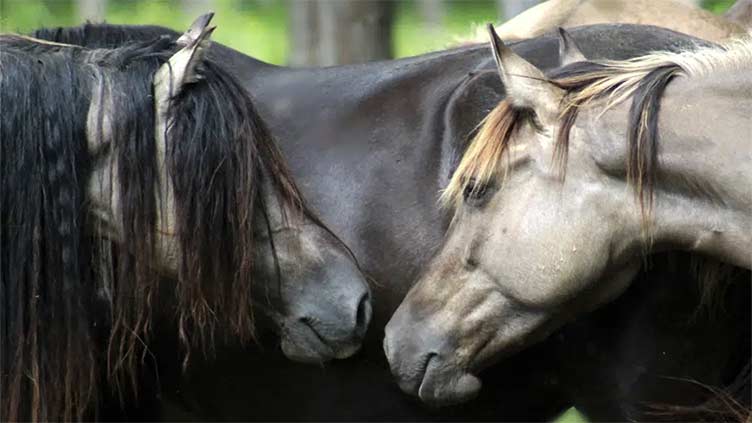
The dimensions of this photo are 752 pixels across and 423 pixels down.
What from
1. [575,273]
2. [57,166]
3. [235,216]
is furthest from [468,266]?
[57,166]

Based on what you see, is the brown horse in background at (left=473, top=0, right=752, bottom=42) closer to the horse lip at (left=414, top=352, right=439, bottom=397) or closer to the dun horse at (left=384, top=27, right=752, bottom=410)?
the dun horse at (left=384, top=27, right=752, bottom=410)

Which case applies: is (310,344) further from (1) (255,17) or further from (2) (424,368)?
(1) (255,17)

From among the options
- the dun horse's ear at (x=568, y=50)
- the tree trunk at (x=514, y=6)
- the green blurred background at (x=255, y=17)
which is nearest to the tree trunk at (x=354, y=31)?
the green blurred background at (x=255, y=17)

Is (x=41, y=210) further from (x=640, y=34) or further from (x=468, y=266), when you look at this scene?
(x=640, y=34)

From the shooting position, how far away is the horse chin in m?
3.74

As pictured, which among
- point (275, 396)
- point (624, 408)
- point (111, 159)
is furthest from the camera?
point (275, 396)

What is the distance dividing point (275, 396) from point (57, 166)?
1390 mm

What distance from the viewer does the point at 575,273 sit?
3443 mm

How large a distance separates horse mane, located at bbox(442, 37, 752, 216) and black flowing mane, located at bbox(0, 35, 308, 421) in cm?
55

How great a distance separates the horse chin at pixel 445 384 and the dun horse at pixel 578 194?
1 cm

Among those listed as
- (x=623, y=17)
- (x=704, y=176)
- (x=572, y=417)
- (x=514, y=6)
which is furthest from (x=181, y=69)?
(x=514, y=6)

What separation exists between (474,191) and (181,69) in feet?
2.78

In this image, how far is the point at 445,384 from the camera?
12.4ft

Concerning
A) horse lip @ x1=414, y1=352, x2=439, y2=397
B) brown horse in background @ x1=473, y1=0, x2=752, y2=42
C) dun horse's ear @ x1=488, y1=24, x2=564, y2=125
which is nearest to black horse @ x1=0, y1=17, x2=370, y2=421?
horse lip @ x1=414, y1=352, x2=439, y2=397
